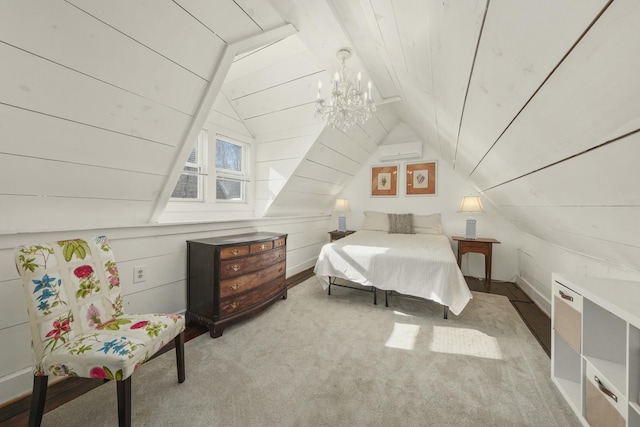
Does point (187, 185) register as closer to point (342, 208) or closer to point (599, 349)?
point (342, 208)

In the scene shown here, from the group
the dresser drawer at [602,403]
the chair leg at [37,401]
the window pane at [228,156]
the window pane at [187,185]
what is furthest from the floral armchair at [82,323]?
the dresser drawer at [602,403]

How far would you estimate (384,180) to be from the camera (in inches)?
164

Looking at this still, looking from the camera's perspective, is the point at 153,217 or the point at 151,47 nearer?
the point at 151,47

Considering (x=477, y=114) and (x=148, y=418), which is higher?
(x=477, y=114)

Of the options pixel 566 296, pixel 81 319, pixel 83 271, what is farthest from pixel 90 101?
pixel 566 296

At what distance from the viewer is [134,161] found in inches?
61.2

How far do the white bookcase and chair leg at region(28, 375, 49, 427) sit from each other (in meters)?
2.32

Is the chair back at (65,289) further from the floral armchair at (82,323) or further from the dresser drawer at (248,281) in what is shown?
the dresser drawer at (248,281)

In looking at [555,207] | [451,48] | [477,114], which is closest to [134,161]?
[451,48]

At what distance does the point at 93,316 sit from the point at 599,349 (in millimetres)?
2490

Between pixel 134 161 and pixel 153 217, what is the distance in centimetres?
55

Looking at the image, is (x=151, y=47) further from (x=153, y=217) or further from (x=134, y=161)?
(x=153, y=217)

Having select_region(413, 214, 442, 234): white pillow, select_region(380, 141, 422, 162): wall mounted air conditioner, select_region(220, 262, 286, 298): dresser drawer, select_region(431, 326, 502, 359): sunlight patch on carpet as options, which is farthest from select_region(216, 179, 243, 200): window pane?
select_region(413, 214, 442, 234): white pillow

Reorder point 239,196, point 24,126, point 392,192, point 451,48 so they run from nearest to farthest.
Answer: point 451,48 < point 24,126 < point 239,196 < point 392,192
